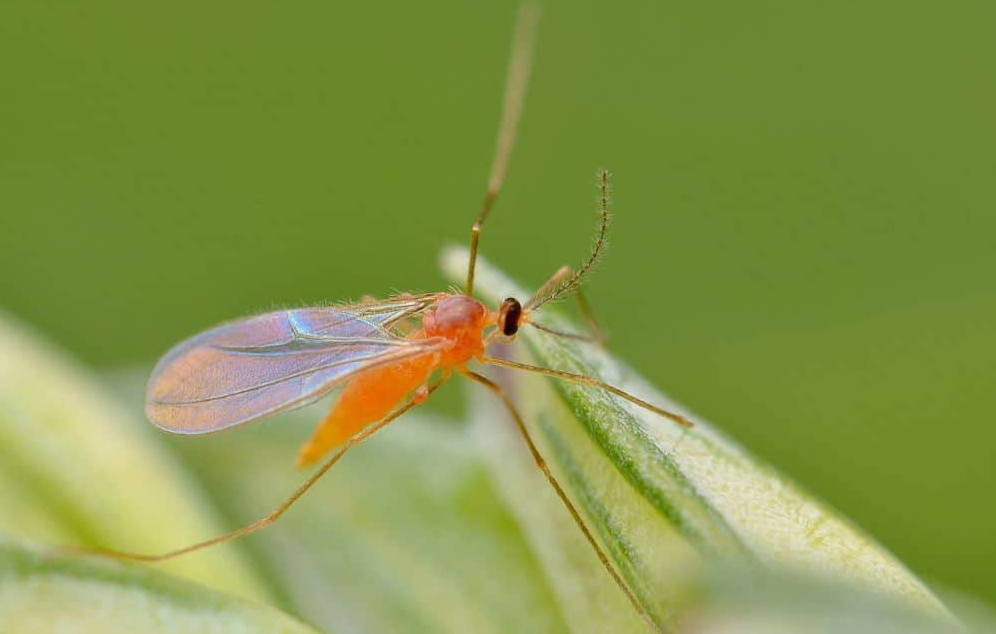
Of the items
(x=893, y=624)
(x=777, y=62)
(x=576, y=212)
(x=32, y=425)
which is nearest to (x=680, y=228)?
(x=576, y=212)

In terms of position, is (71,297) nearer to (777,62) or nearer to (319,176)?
(319,176)

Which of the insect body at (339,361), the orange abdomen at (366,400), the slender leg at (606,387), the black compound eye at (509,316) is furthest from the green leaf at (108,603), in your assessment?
the black compound eye at (509,316)

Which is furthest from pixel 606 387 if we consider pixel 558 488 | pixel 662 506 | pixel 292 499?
pixel 292 499

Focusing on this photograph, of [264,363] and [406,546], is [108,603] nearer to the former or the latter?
[406,546]

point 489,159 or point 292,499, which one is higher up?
point 489,159

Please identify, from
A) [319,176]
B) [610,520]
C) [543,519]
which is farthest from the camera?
[319,176]
